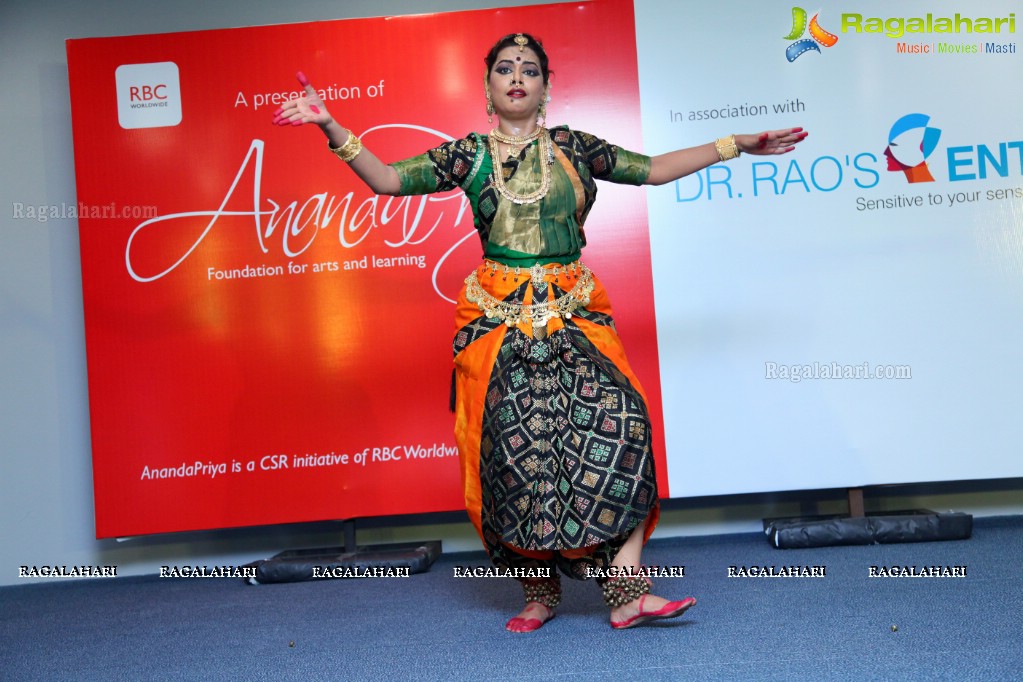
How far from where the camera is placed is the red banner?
4504 mm

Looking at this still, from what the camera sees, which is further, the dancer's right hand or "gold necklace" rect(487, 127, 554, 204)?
"gold necklace" rect(487, 127, 554, 204)

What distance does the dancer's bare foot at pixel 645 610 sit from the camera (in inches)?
119

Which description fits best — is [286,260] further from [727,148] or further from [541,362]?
[727,148]

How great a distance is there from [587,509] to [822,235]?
2012 mm

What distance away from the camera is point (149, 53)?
14.9 feet

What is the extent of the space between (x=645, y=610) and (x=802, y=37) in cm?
265

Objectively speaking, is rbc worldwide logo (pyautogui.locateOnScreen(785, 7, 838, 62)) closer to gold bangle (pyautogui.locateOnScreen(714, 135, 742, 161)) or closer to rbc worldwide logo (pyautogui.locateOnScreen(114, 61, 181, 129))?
gold bangle (pyautogui.locateOnScreen(714, 135, 742, 161))

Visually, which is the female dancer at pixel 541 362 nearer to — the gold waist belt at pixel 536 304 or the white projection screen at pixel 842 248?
the gold waist belt at pixel 536 304

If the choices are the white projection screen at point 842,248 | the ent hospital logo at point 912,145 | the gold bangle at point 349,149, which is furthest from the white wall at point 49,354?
the gold bangle at point 349,149

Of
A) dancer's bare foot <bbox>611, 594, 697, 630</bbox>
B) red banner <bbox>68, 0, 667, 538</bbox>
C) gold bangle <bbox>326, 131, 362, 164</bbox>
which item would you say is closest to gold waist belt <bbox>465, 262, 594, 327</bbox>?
gold bangle <bbox>326, 131, 362, 164</bbox>

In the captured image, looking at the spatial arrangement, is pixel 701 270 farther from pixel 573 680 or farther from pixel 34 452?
pixel 34 452

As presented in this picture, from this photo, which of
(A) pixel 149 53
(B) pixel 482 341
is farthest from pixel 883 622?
(A) pixel 149 53

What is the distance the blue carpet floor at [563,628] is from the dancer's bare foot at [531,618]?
4 centimetres

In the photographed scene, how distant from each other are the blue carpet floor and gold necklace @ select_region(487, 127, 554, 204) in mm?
1296
